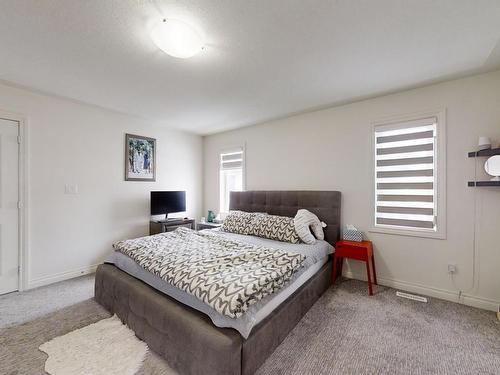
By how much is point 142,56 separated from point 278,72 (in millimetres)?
1297

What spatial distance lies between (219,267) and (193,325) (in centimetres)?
47

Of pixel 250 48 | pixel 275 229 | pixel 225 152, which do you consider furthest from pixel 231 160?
pixel 250 48

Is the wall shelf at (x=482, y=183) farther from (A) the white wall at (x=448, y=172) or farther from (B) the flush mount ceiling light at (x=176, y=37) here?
(B) the flush mount ceiling light at (x=176, y=37)

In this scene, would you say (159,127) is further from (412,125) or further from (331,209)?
(412,125)

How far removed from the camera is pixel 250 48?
6.44 ft

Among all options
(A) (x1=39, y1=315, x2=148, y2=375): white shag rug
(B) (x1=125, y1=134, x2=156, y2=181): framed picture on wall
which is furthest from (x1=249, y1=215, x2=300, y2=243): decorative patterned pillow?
(B) (x1=125, y1=134, x2=156, y2=181): framed picture on wall

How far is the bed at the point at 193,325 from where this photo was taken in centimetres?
139

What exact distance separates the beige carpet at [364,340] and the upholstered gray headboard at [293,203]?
3.34 ft

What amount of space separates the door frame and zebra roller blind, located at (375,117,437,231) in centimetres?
439

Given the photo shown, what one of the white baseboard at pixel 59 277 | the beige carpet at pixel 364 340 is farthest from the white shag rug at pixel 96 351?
the white baseboard at pixel 59 277

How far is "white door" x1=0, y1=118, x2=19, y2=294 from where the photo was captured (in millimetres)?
2678

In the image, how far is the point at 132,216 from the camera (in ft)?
12.7

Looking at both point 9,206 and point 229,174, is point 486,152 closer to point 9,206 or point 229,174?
point 229,174

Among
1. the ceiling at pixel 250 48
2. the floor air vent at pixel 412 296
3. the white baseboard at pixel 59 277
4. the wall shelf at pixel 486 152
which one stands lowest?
the floor air vent at pixel 412 296
